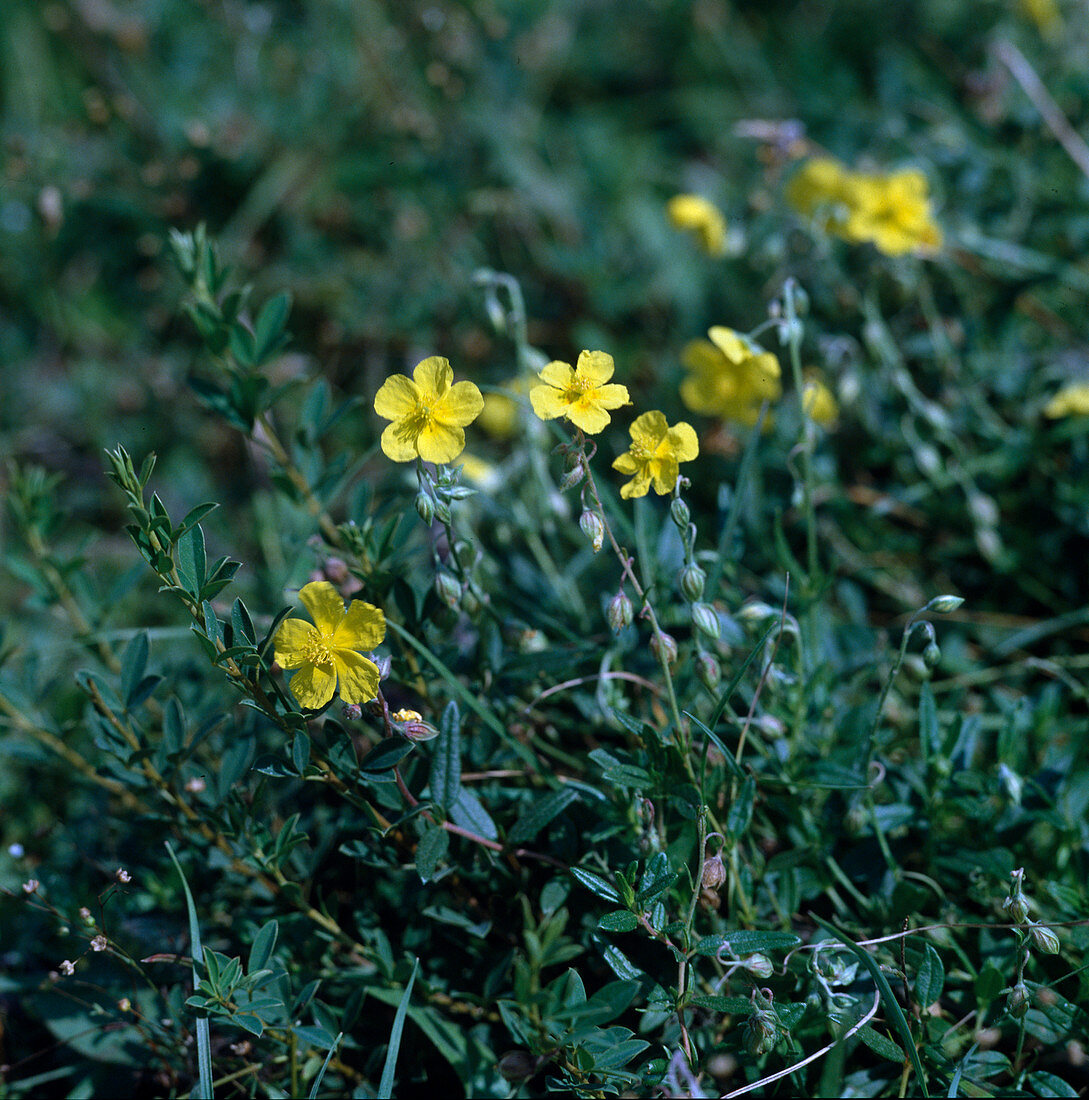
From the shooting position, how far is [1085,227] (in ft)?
9.70

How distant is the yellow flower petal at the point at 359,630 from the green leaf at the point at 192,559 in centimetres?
23

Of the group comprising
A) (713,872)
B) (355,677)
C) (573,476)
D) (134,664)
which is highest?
(573,476)

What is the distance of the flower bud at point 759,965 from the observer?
144 centimetres

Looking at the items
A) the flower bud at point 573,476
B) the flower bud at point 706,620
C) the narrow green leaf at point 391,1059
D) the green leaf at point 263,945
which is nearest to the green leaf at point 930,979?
the flower bud at point 706,620

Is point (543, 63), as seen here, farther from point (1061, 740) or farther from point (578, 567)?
point (1061, 740)

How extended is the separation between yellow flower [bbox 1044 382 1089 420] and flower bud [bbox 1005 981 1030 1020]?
1535mm

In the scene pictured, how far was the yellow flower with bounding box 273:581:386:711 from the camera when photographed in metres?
1.47

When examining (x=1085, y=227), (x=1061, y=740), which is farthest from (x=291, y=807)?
(x=1085, y=227)

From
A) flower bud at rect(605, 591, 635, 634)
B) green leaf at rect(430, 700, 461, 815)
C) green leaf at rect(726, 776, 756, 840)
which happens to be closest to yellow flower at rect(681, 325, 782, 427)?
flower bud at rect(605, 591, 635, 634)

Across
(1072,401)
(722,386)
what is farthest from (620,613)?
(1072,401)

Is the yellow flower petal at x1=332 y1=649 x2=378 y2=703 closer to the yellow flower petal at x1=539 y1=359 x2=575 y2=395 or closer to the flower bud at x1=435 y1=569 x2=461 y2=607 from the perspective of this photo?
the flower bud at x1=435 y1=569 x2=461 y2=607

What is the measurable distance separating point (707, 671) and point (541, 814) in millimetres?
384

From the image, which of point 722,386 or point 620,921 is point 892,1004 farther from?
point 722,386

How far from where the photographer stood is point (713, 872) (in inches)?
59.5
